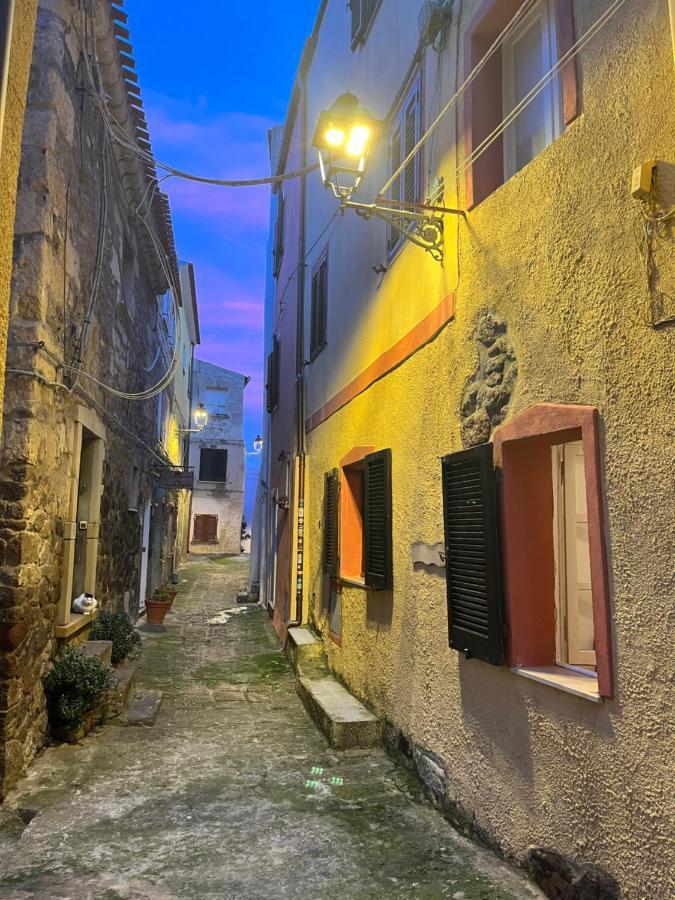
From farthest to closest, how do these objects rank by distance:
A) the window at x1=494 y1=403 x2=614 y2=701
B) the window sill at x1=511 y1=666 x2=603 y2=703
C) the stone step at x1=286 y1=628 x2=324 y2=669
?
the stone step at x1=286 y1=628 x2=324 y2=669 < the window at x1=494 y1=403 x2=614 y2=701 < the window sill at x1=511 y1=666 x2=603 y2=703

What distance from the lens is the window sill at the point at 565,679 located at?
8.34ft

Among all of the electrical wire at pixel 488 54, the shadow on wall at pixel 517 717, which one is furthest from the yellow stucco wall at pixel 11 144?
the shadow on wall at pixel 517 717

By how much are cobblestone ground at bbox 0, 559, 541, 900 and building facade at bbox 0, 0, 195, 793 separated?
0.52 meters

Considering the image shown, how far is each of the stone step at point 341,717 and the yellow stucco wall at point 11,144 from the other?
3.76 metres

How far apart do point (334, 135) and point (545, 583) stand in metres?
2.83

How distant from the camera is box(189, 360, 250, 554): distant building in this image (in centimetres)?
2848

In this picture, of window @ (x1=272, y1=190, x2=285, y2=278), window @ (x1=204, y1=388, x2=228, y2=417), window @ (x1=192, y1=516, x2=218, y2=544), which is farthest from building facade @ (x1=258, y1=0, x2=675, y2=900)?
window @ (x1=204, y1=388, x2=228, y2=417)

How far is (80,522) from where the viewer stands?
6277mm

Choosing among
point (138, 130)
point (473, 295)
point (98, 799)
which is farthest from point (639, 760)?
point (138, 130)

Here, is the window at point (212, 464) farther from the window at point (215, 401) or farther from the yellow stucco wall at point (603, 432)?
the yellow stucco wall at point (603, 432)

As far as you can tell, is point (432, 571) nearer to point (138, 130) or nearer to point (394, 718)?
point (394, 718)

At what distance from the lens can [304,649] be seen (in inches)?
289

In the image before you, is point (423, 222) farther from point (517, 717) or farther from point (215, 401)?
point (215, 401)

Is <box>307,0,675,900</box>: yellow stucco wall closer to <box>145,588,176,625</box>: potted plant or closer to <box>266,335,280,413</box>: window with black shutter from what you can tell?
<box>145,588,176,625</box>: potted plant
